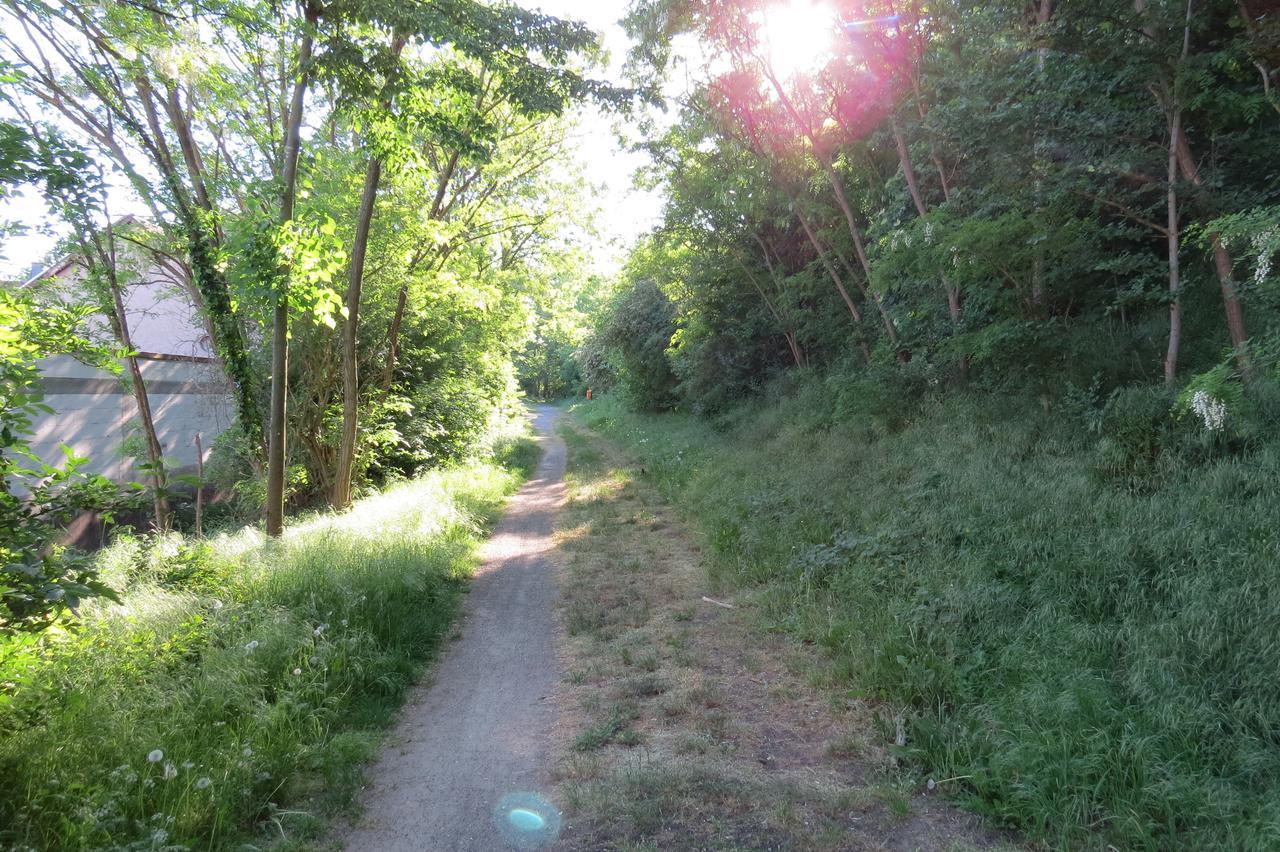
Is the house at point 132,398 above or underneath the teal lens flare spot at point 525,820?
above

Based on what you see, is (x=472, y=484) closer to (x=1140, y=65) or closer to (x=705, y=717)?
(x=705, y=717)

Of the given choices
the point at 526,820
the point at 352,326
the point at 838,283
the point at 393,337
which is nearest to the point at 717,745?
the point at 526,820

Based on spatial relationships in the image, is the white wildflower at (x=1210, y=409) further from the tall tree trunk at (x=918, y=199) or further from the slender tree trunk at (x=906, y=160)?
the slender tree trunk at (x=906, y=160)

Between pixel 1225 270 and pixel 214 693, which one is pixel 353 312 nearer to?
pixel 214 693

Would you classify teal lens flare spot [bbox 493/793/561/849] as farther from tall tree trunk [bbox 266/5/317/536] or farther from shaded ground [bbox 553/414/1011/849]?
tall tree trunk [bbox 266/5/317/536]

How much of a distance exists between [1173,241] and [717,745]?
7163mm

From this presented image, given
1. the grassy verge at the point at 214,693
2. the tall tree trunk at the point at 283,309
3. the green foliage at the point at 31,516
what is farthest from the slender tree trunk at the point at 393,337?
the green foliage at the point at 31,516

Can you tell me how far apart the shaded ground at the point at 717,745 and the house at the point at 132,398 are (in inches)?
379

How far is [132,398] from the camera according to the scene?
13.1 meters

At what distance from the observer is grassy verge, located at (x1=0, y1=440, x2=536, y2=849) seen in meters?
3.06

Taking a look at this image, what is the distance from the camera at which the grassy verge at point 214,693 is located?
3057 millimetres

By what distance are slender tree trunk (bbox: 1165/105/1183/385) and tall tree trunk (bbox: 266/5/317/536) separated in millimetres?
8815

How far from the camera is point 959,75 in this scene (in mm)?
8664

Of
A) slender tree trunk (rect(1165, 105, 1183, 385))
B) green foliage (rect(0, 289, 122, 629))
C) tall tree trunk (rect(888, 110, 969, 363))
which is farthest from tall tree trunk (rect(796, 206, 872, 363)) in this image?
green foliage (rect(0, 289, 122, 629))
